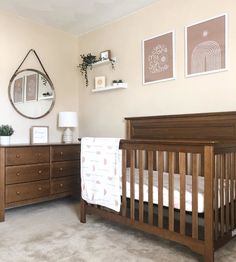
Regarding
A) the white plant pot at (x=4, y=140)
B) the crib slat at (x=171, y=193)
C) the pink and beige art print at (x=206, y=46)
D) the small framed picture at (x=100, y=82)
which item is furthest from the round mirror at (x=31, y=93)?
the crib slat at (x=171, y=193)

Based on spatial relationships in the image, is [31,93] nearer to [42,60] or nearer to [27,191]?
[42,60]

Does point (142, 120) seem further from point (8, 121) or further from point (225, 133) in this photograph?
point (8, 121)

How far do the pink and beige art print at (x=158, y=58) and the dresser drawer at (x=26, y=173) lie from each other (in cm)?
158

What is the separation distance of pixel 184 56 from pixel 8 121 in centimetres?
224

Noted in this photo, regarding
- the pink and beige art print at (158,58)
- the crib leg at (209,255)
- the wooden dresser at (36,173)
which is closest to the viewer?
the crib leg at (209,255)

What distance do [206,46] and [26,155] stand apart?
2199 mm

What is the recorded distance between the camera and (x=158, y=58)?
2.98 metres

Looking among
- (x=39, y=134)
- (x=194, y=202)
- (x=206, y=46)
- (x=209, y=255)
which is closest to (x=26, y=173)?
(x=39, y=134)

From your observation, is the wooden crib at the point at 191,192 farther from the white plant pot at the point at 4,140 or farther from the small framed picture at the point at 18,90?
the small framed picture at the point at 18,90

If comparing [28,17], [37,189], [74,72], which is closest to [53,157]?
[37,189]

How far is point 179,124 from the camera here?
9.06 ft

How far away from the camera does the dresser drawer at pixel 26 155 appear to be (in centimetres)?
276

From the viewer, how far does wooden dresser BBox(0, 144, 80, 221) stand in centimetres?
273

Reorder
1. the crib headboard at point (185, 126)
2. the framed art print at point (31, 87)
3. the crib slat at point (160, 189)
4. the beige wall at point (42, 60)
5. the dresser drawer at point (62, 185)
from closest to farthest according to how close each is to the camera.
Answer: the crib slat at point (160, 189) → the crib headboard at point (185, 126) → the dresser drawer at point (62, 185) → the beige wall at point (42, 60) → the framed art print at point (31, 87)
